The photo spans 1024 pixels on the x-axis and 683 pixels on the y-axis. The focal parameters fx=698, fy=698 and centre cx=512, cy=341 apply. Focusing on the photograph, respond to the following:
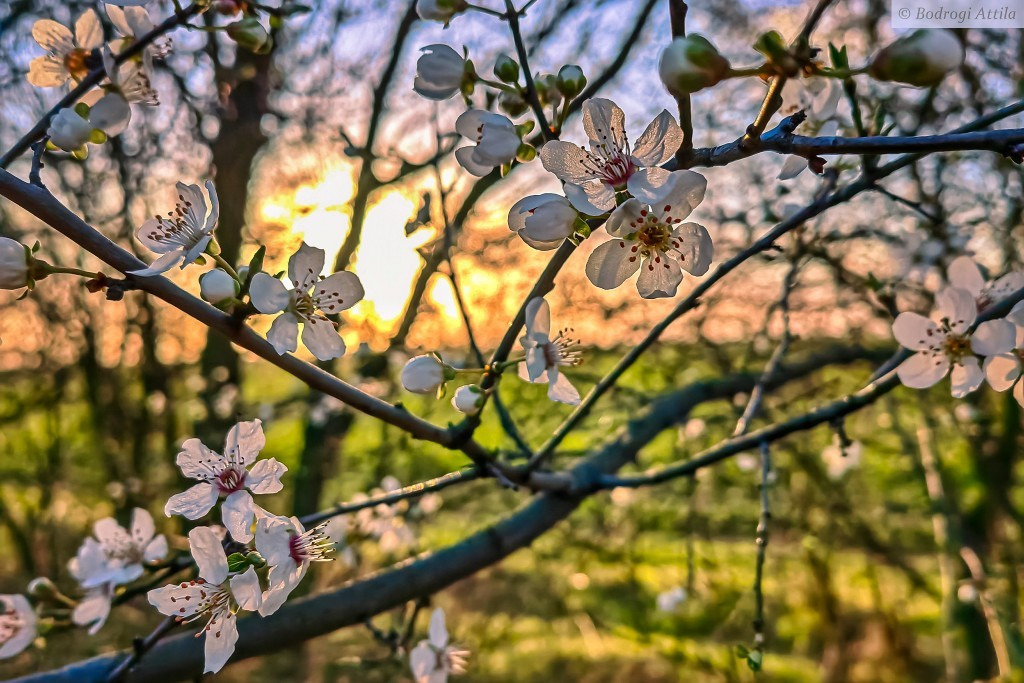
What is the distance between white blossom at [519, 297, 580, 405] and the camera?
2.75 ft

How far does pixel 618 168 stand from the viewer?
2.46 ft

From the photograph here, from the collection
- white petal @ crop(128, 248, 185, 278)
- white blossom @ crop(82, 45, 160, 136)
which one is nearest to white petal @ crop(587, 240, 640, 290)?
white petal @ crop(128, 248, 185, 278)

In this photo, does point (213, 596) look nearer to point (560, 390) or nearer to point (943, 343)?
point (560, 390)

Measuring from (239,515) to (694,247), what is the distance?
24.0 inches

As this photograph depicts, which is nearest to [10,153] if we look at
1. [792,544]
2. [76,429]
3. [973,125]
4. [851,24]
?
[973,125]

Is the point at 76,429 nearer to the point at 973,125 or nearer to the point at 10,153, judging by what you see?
the point at 10,153

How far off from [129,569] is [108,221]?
2.17m

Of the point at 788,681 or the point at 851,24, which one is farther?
the point at 788,681

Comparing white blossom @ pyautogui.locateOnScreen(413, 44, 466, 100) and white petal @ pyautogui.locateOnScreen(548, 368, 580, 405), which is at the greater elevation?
white blossom @ pyautogui.locateOnScreen(413, 44, 466, 100)

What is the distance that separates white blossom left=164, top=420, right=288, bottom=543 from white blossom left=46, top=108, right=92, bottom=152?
1.32 feet

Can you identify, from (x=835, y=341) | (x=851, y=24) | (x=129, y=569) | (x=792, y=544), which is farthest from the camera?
(x=792, y=544)

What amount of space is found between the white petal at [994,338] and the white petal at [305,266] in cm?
87

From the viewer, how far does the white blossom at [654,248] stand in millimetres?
711

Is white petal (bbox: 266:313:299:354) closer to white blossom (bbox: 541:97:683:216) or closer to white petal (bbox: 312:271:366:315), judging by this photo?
white petal (bbox: 312:271:366:315)
